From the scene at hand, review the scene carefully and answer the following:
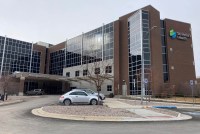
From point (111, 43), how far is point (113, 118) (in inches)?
1452

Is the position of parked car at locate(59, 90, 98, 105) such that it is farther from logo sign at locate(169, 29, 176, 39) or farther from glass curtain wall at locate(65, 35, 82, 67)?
glass curtain wall at locate(65, 35, 82, 67)

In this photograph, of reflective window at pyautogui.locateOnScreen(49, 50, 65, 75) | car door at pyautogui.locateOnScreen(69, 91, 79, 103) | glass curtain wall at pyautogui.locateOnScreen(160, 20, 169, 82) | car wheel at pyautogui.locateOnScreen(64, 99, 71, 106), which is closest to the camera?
car wheel at pyautogui.locateOnScreen(64, 99, 71, 106)

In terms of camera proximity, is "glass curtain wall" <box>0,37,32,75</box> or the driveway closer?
the driveway

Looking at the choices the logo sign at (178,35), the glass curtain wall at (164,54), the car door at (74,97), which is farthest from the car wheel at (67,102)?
the logo sign at (178,35)

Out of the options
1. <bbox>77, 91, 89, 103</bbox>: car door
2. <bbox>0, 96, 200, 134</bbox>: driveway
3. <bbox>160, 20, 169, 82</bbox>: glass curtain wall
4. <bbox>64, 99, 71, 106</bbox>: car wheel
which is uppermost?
<bbox>160, 20, 169, 82</bbox>: glass curtain wall

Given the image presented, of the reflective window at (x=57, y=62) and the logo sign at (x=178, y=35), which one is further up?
the logo sign at (x=178, y=35)

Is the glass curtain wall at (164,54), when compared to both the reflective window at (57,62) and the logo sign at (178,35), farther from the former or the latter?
the reflective window at (57,62)

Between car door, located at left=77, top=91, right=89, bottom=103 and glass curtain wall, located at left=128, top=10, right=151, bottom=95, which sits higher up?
glass curtain wall, located at left=128, top=10, right=151, bottom=95

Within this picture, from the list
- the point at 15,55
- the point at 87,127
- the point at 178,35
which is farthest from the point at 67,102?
the point at 15,55

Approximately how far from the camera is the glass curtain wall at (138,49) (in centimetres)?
4069

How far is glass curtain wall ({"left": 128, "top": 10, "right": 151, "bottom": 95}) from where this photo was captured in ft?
133

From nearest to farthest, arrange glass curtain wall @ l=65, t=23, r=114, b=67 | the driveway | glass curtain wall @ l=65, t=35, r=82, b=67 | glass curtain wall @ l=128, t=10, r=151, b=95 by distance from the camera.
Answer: the driveway < glass curtain wall @ l=128, t=10, r=151, b=95 < glass curtain wall @ l=65, t=23, r=114, b=67 < glass curtain wall @ l=65, t=35, r=82, b=67

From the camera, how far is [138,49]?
42.0 meters

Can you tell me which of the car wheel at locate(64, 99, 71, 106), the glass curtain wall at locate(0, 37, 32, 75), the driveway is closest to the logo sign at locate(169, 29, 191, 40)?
the car wheel at locate(64, 99, 71, 106)
